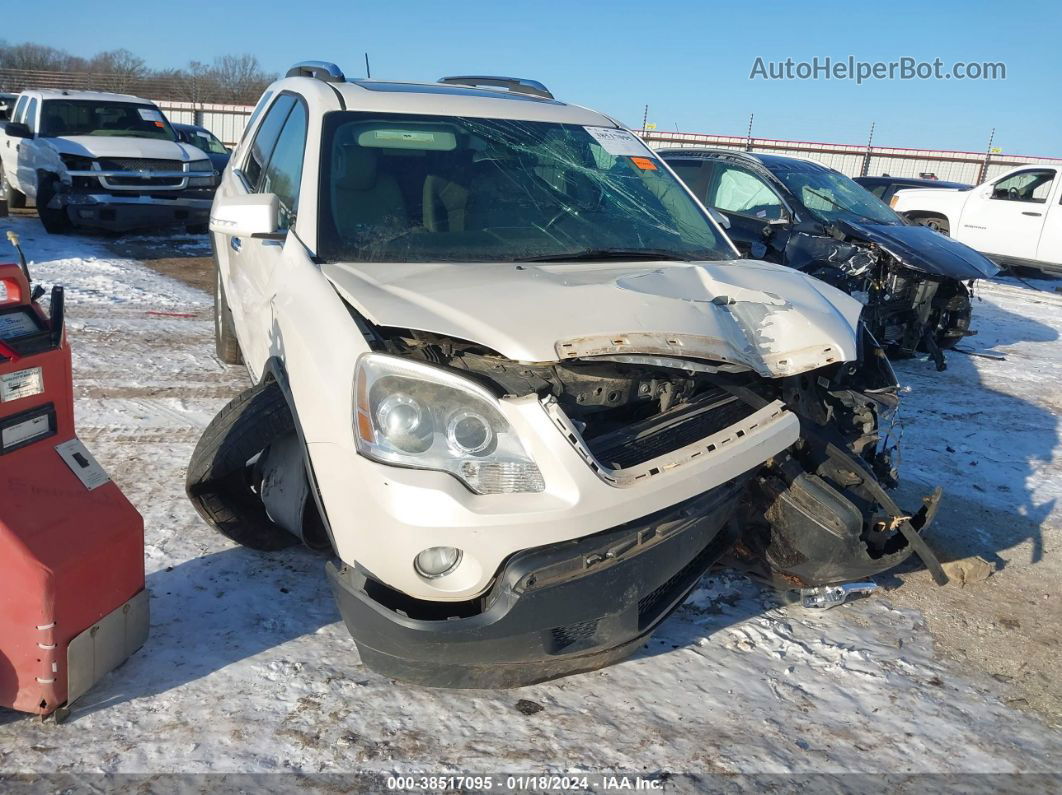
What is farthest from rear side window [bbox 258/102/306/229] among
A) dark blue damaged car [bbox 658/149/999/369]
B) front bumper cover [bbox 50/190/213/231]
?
front bumper cover [bbox 50/190/213/231]

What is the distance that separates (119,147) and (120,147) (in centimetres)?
1

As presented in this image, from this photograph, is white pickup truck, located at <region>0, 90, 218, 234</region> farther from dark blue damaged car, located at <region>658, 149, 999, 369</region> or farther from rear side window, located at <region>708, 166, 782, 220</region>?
dark blue damaged car, located at <region>658, 149, 999, 369</region>

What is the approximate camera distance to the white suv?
231 cm

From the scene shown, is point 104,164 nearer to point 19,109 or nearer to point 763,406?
point 19,109

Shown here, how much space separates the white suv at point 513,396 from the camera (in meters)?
2.31

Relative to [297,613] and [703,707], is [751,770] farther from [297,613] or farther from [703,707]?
[297,613]

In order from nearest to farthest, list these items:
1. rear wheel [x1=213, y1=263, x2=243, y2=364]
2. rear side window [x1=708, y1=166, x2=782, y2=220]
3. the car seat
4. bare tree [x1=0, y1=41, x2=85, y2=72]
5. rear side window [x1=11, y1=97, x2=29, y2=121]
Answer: the car seat, rear wheel [x1=213, y1=263, x2=243, y2=364], rear side window [x1=708, y1=166, x2=782, y2=220], rear side window [x1=11, y1=97, x2=29, y2=121], bare tree [x1=0, y1=41, x2=85, y2=72]

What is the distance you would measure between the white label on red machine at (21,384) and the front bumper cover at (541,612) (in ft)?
3.15

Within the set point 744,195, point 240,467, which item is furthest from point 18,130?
point 240,467

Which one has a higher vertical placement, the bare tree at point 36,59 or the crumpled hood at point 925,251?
the bare tree at point 36,59

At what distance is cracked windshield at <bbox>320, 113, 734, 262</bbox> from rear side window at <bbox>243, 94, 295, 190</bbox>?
89 centimetres

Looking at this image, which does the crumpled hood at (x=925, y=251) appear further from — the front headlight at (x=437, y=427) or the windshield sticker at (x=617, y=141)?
the front headlight at (x=437, y=427)

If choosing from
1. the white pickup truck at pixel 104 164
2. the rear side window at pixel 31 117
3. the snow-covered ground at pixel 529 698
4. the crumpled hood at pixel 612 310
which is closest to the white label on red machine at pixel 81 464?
the snow-covered ground at pixel 529 698

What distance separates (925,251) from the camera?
7.26m
